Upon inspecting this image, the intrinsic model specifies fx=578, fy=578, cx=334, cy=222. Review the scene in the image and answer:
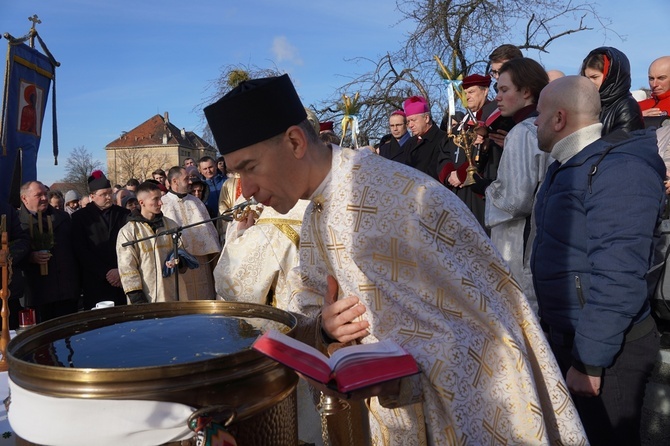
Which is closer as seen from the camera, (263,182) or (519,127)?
(263,182)

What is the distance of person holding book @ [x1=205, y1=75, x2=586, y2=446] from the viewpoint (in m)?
1.55

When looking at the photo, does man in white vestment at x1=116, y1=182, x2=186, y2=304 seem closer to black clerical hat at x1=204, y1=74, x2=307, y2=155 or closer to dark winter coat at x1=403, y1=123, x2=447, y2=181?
dark winter coat at x1=403, y1=123, x2=447, y2=181

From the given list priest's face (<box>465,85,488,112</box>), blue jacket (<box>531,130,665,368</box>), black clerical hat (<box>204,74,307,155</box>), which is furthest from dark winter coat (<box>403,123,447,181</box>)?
black clerical hat (<box>204,74,307,155</box>)

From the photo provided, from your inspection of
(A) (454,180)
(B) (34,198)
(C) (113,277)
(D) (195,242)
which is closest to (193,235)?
(D) (195,242)

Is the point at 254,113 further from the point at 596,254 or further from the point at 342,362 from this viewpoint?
the point at 596,254

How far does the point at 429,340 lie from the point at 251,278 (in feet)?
6.65

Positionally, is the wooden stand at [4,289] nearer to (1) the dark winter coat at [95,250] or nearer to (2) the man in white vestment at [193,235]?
(2) the man in white vestment at [193,235]

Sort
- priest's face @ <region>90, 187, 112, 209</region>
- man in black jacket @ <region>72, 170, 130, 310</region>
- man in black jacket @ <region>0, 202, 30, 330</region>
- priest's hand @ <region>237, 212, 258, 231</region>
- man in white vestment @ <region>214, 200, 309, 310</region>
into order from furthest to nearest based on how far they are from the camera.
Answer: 1. priest's face @ <region>90, 187, 112, 209</region>
2. man in black jacket @ <region>72, 170, 130, 310</region>
3. man in black jacket @ <region>0, 202, 30, 330</region>
4. priest's hand @ <region>237, 212, 258, 231</region>
5. man in white vestment @ <region>214, 200, 309, 310</region>

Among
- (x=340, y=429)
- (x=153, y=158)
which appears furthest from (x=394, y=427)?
(x=153, y=158)

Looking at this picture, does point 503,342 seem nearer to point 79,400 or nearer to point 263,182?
point 263,182

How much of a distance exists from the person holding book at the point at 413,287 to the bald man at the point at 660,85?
3.60 m

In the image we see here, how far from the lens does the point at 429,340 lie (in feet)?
5.06

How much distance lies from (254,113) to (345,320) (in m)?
0.67

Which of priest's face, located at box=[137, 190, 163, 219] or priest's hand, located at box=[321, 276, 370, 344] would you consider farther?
priest's face, located at box=[137, 190, 163, 219]
